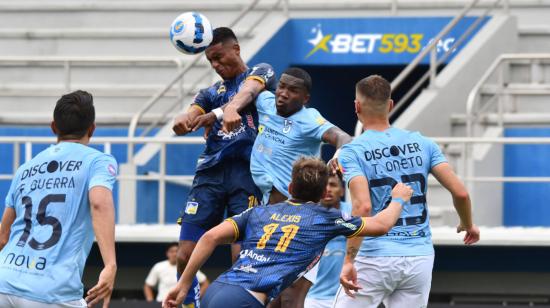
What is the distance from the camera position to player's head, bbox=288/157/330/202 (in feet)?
26.5

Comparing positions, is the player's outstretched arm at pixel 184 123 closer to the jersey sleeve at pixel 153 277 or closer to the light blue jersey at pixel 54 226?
the light blue jersey at pixel 54 226

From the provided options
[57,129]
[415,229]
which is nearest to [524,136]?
[415,229]

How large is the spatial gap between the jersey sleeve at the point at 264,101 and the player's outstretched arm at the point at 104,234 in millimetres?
2871

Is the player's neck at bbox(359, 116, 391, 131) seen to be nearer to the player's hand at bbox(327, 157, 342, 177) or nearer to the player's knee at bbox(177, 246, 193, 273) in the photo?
the player's hand at bbox(327, 157, 342, 177)

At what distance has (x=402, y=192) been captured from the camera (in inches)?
327

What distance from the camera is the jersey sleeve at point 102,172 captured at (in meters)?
7.41

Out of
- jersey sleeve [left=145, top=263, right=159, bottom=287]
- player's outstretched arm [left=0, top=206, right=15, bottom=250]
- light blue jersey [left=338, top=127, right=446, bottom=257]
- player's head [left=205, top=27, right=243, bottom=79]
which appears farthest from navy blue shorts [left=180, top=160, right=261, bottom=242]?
jersey sleeve [left=145, top=263, right=159, bottom=287]

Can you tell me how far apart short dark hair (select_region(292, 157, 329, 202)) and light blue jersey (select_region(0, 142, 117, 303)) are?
111 centimetres

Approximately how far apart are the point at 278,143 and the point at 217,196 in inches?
24.0

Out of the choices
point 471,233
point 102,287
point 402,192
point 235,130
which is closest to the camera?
point 102,287

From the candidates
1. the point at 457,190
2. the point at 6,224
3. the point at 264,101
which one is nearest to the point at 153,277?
the point at 264,101

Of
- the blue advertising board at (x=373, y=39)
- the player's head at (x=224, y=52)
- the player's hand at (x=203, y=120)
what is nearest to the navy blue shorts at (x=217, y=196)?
the player's hand at (x=203, y=120)

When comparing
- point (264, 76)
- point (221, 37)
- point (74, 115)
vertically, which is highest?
point (221, 37)

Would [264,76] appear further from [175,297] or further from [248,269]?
[175,297]
